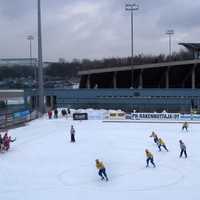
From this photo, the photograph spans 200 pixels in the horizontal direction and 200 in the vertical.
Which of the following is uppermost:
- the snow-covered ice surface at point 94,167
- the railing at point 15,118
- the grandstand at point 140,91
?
the grandstand at point 140,91

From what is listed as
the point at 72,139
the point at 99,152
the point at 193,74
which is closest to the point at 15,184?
the point at 99,152

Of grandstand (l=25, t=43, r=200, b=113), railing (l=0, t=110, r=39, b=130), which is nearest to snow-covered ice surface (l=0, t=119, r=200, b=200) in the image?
railing (l=0, t=110, r=39, b=130)

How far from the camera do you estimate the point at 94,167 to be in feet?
66.2

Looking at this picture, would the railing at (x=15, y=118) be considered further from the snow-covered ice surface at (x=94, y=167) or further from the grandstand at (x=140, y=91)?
the grandstand at (x=140, y=91)

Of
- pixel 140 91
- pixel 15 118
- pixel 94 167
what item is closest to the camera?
pixel 94 167

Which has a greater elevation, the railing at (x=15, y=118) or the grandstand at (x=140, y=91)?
the grandstand at (x=140, y=91)

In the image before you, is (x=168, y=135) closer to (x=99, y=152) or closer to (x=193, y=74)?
(x=99, y=152)

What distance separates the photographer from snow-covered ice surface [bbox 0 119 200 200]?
1599cm

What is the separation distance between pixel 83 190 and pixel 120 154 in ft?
24.6

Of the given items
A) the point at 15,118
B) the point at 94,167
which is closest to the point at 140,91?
the point at 15,118

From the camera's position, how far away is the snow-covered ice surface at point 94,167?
1599cm

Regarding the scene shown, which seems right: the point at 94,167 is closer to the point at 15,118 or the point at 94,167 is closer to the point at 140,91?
the point at 15,118

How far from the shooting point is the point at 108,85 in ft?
233

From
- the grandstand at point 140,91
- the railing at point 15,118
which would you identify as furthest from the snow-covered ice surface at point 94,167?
the grandstand at point 140,91
